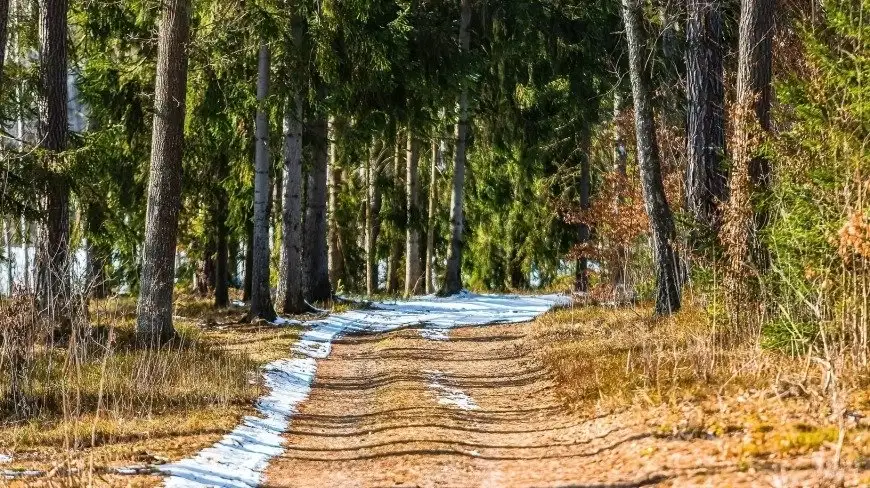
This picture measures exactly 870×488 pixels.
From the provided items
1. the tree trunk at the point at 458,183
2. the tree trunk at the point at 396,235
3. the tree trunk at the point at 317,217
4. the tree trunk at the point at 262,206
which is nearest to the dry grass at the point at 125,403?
the tree trunk at the point at 262,206

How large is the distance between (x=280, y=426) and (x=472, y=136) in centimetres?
2076

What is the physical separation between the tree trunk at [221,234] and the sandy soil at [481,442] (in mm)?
9911

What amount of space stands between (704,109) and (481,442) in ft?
24.0

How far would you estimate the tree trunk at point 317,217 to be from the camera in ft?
70.1

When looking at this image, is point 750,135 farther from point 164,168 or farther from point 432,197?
point 432,197

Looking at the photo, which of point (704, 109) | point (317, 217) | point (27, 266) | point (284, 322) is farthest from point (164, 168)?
point (317, 217)

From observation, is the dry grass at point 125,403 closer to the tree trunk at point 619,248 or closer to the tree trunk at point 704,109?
the tree trunk at point 704,109

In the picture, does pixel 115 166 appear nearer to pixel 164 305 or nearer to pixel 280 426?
pixel 164 305

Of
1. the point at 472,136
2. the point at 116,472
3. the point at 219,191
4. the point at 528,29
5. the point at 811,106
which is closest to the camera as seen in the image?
the point at 116,472

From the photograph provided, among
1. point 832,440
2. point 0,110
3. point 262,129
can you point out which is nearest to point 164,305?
point 0,110

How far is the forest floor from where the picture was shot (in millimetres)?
6352

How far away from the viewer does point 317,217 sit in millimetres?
21609

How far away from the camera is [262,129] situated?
18.2 meters

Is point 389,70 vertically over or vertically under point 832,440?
over
